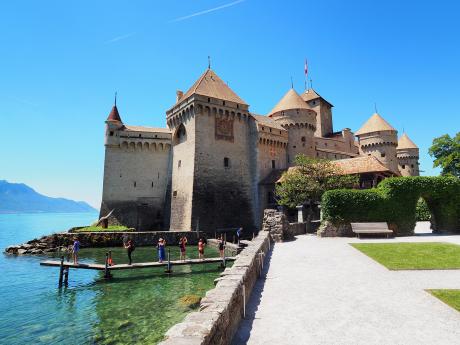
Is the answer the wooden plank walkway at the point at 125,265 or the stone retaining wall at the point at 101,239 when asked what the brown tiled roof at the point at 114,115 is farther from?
the wooden plank walkway at the point at 125,265

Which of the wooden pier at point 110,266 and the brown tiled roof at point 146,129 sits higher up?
the brown tiled roof at point 146,129

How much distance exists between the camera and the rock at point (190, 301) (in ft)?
37.5

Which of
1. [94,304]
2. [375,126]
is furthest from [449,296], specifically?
[375,126]

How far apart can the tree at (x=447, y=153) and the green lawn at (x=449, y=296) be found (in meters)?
37.5

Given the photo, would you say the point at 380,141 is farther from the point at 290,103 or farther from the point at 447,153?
the point at 290,103

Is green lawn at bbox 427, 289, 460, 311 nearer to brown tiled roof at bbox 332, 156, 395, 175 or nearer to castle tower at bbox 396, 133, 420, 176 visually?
brown tiled roof at bbox 332, 156, 395, 175

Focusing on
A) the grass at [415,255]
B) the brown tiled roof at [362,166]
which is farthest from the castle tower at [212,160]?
the grass at [415,255]

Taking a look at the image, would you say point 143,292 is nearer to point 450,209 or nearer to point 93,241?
point 93,241

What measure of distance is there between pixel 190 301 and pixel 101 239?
20.7m

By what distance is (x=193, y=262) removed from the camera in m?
18.7

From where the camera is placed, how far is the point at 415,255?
40.2 ft

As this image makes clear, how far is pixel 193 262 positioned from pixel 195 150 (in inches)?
591

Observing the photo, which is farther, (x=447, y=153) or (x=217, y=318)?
(x=447, y=153)

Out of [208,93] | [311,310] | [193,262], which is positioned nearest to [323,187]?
[193,262]
